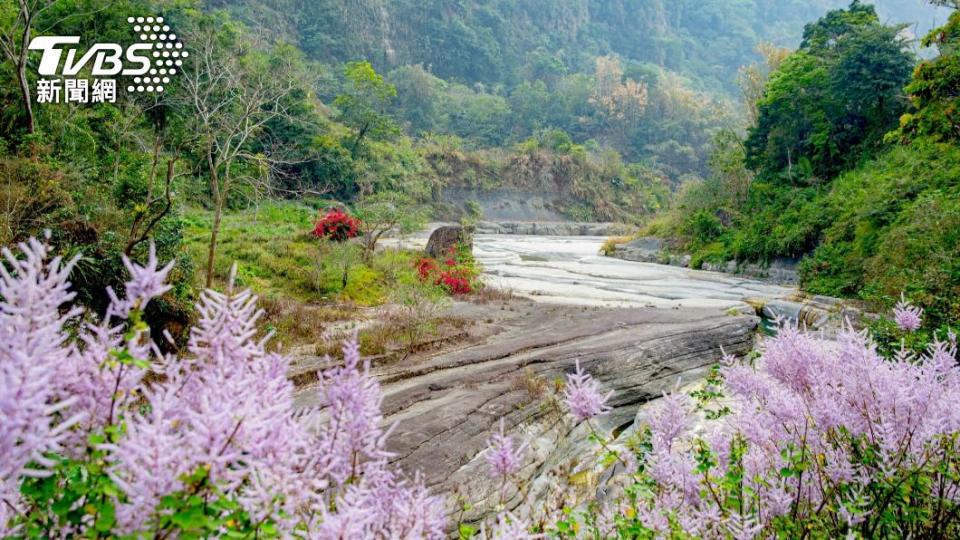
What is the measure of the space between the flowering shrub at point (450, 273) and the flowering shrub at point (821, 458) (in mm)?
9865

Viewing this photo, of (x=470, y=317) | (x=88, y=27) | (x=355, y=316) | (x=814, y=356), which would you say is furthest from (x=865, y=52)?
(x=88, y=27)

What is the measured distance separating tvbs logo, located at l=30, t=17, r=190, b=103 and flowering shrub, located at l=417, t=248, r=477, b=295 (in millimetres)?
8827

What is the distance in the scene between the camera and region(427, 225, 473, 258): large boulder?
15227 mm

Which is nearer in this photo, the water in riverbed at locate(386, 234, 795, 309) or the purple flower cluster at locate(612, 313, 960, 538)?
the purple flower cluster at locate(612, 313, 960, 538)

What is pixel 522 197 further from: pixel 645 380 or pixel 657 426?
pixel 657 426

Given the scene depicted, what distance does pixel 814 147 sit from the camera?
20375 mm

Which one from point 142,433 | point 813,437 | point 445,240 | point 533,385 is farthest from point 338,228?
point 142,433

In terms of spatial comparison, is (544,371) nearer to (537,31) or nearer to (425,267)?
(425,267)

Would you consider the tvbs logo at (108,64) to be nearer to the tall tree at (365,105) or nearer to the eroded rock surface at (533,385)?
the eroded rock surface at (533,385)

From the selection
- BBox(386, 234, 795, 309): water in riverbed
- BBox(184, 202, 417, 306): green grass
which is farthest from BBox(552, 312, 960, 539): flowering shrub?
BBox(386, 234, 795, 309): water in riverbed

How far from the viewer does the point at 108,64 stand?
18719 millimetres

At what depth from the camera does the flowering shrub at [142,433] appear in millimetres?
848

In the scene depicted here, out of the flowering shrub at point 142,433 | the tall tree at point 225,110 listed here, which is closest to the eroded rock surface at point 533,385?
the flowering shrub at point 142,433

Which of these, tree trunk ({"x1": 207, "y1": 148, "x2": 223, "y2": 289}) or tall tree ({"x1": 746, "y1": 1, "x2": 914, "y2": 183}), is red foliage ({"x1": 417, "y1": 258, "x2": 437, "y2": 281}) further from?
tall tree ({"x1": 746, "y1": 1, "x2": 914, "y2": 183})
